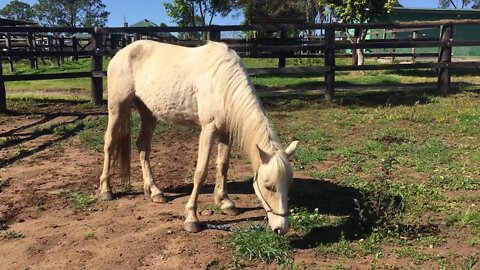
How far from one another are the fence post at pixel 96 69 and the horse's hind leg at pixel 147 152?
5.80 metres

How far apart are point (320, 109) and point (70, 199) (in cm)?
649

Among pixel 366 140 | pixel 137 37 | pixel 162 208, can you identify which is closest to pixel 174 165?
pixel 162 208

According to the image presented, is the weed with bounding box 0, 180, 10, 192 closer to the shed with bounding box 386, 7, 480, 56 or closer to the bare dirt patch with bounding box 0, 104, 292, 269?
the bare dirt patch with bounding box 0, 104, 292, 269

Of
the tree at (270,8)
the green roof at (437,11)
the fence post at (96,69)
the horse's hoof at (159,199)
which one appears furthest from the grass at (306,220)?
the tree at (270,8)

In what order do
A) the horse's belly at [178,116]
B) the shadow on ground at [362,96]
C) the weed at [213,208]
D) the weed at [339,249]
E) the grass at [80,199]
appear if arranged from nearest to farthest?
the weed at [339,249], the horse's belly at [178,116], the weed at [213,208], the grass at [80,199], the shadow on ground at [362,96]

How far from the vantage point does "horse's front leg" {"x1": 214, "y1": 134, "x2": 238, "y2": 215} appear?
476 centimetres

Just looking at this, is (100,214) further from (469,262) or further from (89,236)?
(469,262)

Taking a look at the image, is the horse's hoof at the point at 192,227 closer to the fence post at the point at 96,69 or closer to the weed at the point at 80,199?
the weed at the point at 80,199

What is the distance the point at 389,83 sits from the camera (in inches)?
531

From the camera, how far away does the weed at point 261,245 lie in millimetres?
3730

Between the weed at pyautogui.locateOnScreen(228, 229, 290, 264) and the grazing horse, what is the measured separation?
19 cm

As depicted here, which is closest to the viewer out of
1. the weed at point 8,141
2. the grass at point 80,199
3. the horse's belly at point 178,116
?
the horse's belly at point 178,116

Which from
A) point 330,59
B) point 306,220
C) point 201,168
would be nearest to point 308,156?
point 306,220

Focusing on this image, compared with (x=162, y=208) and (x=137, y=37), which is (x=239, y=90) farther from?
(x=137, y=37)
